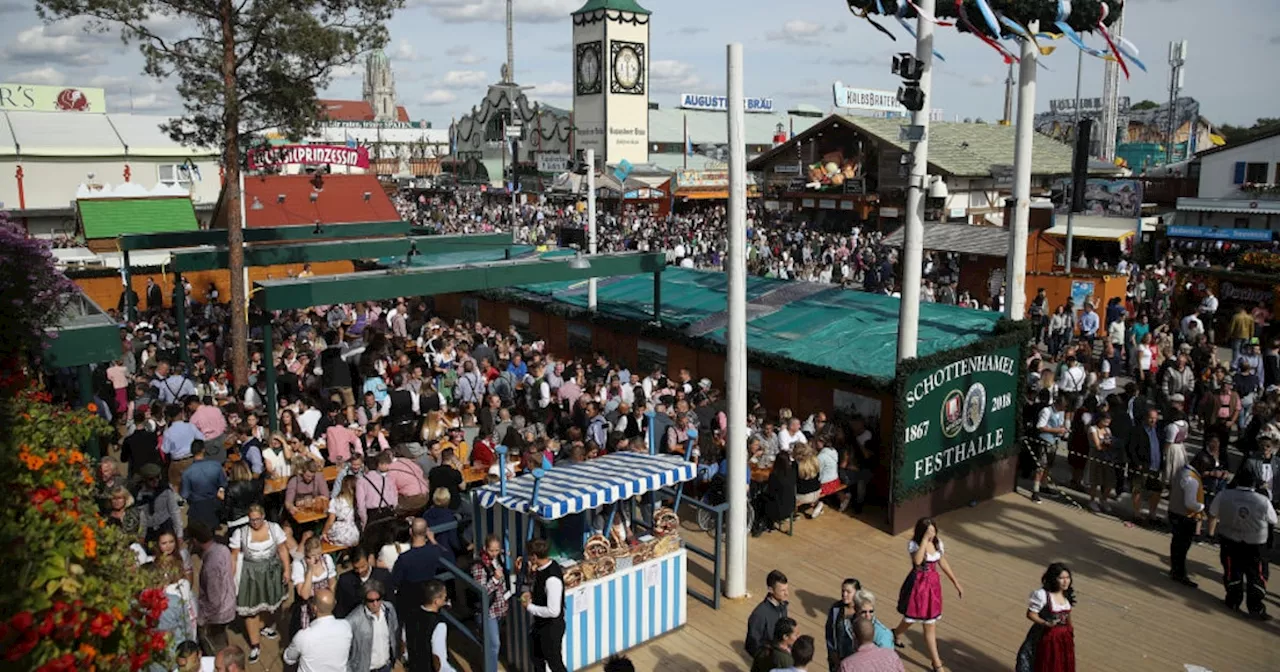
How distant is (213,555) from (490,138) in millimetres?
65924

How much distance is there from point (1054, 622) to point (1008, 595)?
2.88m

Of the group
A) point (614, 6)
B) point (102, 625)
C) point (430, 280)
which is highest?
point (614, 6)

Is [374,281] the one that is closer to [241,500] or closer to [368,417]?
[368,417]

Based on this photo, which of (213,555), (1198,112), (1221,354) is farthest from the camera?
(1198,112)

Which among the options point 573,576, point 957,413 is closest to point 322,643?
point 573,576

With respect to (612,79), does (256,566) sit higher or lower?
lower

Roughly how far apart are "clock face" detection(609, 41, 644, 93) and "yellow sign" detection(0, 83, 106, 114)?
35216mm

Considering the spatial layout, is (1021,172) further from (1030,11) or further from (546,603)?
(546,603)

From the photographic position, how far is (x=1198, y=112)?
7981 cm

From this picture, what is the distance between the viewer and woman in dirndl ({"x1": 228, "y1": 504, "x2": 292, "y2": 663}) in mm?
7852

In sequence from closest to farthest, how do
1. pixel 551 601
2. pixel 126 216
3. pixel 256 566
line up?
pixel 551 601, pixel 256 566, pixel 126 216

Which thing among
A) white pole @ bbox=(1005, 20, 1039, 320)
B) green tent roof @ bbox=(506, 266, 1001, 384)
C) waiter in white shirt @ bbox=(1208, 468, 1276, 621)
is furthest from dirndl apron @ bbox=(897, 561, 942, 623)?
white pole @ bbox=(1005, 20, 1039, 320)

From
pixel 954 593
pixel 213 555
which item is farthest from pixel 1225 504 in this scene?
pixel 213 555

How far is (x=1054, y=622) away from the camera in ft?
22.3
